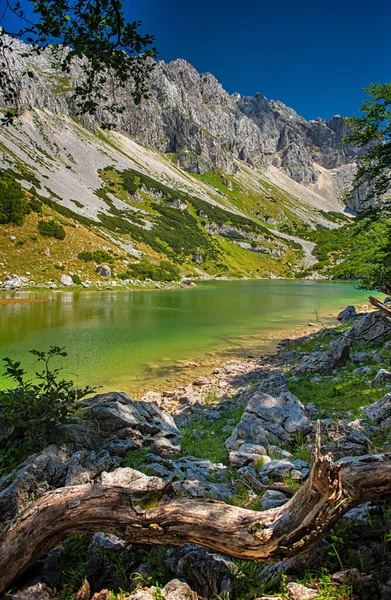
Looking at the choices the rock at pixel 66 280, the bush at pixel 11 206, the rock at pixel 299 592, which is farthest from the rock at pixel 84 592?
the bush at pixel 11 206

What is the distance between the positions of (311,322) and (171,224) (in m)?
89.1

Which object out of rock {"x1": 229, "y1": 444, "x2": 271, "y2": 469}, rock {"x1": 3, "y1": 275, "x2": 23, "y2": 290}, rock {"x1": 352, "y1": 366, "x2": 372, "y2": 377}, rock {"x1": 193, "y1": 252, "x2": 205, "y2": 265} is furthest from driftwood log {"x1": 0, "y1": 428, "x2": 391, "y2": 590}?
rock {"x1": 193, "y1": 252, "x2": 205, "y2": 265}

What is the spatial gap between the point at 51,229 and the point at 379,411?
58211 millimetres

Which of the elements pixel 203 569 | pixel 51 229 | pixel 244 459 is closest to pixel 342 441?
pixel 244 459

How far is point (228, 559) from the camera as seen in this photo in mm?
3266

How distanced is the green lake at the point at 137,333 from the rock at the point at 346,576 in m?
11.2

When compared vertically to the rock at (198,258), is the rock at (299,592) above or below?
below

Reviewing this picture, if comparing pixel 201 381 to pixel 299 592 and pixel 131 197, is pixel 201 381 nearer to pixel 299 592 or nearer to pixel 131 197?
pixel 299 592

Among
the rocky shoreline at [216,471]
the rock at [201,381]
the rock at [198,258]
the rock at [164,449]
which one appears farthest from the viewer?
the rock at [198,258]

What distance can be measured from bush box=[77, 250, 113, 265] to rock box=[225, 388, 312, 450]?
175 feet

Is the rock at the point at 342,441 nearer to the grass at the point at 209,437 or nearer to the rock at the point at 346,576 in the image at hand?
the grass at the point at 209,437

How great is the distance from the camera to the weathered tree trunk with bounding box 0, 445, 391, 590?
2.85 m

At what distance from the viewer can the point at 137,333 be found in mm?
23625

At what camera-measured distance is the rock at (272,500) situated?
3.96 m
